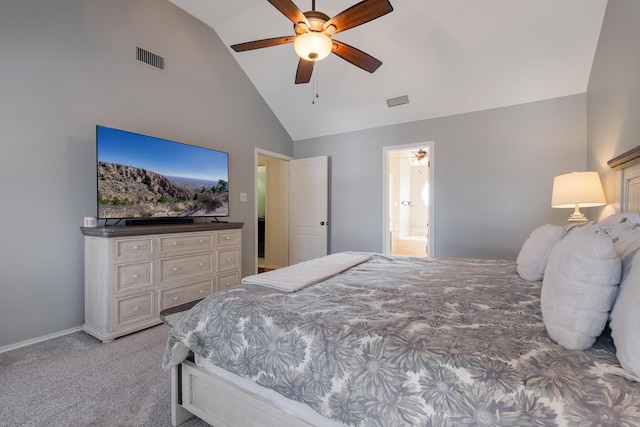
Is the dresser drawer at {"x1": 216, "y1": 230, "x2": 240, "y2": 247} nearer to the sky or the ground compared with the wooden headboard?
nearer to the ground

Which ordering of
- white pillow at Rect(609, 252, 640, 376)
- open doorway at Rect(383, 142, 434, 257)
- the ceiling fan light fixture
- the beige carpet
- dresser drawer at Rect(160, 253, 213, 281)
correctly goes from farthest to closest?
1. open doorway at Rect(383, 142, 434, 257)
2. dresser drawer at Rect(160, 253, 213, 281)
3. the ceiling fan light fixture
4. the beige carpet
5. white pillow at Rect(609, 252, 640, 376)

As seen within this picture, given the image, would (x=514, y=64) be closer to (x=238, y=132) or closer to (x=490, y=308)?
(x=490, y=308)

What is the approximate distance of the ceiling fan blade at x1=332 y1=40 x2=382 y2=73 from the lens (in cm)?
238

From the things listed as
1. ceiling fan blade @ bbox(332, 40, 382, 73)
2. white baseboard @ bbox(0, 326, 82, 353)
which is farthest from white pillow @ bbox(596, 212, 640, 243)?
white baseboard @ bbox(0, 326, 82, 353)

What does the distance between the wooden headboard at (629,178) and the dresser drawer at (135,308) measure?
3.91 m

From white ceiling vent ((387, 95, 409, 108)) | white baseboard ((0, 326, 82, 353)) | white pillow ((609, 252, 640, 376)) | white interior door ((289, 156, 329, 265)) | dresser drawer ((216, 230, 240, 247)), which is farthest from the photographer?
white interior door ((289, 156, 329, 265))

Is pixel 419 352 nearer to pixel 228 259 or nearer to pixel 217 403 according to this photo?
pixel 217 403

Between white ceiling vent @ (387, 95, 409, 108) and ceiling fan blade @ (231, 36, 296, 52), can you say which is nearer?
ceiling fan blade @ (231, 36, 296, 52)

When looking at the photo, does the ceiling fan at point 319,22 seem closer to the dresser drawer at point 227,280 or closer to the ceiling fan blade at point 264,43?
the ceiling fan blade at point 264,43

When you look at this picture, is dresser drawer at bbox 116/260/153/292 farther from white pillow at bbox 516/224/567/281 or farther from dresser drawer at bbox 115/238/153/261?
white pillow at bbox 516/224/567/281

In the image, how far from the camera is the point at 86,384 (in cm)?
181

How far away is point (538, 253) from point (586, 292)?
0.97 meters

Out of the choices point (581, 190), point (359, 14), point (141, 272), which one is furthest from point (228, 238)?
point (581, 190)

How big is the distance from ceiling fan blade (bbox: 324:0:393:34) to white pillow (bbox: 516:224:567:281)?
1.77 m
